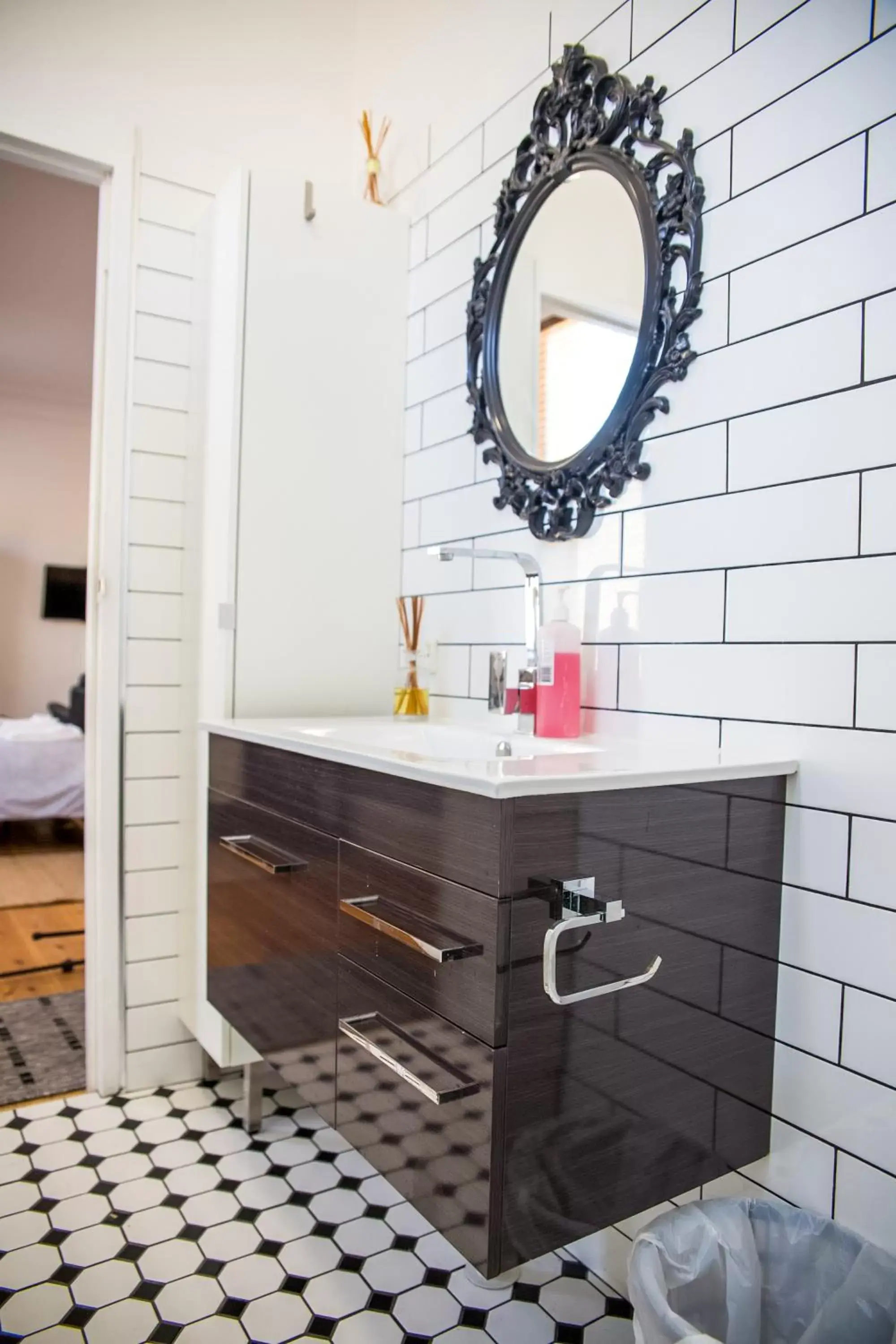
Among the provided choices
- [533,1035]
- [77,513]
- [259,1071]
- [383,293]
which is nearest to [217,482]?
[383,293]

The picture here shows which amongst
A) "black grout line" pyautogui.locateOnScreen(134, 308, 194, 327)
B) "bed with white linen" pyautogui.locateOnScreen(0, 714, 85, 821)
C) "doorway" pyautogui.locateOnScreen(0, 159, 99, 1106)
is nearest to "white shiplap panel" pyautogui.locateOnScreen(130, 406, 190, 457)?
"black grout line" pyautogui.locateOnScreen(134, 308, 194, 327)

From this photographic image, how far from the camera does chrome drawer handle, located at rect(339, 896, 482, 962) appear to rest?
103 centimetres

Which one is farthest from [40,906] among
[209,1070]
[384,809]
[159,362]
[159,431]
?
[384,809]

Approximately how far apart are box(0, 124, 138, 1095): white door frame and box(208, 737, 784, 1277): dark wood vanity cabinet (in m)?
0.92

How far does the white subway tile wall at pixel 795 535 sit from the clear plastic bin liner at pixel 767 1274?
0.08 m

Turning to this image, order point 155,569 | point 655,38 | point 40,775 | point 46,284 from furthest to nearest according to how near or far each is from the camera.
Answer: point 40,775, point 46,284, point 155,569, point 655,38

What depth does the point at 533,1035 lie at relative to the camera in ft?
3.31

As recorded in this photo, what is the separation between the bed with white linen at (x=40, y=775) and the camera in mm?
4539

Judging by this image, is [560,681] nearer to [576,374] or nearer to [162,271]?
[576,374]

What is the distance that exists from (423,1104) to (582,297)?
4.46 feet

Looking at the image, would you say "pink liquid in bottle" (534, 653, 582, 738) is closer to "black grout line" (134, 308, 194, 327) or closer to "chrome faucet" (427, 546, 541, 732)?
"chrome faucet" (427, 546, 541, 732)

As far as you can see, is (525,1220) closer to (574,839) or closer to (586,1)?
(574,839)

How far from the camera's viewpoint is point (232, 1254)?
5.03 feet

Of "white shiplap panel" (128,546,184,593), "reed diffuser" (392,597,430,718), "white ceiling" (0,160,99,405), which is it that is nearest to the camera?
"reed diffuser" (392,597,430,718)
